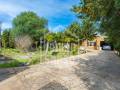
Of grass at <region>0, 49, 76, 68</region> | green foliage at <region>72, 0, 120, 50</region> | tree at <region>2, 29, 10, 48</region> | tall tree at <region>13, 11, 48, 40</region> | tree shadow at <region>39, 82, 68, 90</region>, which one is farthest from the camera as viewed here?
tall tree at <region>13, 11, 48, 40</region>

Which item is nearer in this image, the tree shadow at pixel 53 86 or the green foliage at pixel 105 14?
the green foliage at pixel 105 14

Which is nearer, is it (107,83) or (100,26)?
(100,26)

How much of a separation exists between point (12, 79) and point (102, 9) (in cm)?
597

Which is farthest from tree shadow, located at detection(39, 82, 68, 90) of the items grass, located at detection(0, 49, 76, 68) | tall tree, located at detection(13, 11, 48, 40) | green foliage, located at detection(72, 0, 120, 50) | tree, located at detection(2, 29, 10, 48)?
tree, located at detection(2, 29, 10, 48)

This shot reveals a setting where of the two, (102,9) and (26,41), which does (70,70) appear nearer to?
(102,9)

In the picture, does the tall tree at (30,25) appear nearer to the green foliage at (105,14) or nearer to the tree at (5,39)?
the tree at (5,39)

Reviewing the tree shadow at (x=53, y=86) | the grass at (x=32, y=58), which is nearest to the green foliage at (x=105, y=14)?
the tree shadow at (x=53, y=86)

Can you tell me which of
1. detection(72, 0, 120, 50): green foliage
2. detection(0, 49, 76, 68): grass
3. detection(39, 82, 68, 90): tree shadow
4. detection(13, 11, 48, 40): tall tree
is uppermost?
detection(13, 11, 48, 40): tall tree

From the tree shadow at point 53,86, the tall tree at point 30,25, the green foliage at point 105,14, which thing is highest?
the tall tree at point 30,25

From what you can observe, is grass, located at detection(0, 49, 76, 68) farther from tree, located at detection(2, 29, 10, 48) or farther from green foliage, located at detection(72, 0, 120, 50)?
tree, located at detection(2, 29, 10, 48)

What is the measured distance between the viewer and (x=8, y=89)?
1116cm

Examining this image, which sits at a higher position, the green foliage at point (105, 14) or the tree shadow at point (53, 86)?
the green foliage at point (105, 14)

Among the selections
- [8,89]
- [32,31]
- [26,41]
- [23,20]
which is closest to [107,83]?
[8,89]

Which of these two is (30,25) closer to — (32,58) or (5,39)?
(5,39)
